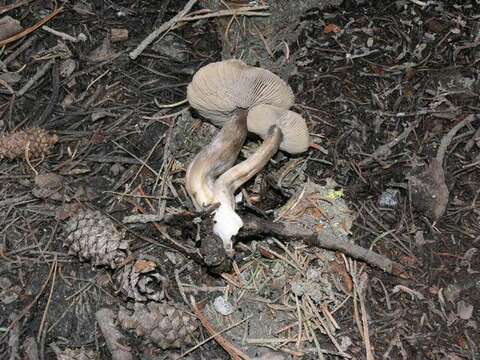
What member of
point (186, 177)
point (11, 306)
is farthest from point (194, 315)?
point (11, 306)

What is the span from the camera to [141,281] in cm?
218

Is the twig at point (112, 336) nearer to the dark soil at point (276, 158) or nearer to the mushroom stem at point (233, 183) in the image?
the dark soil at point (276, 158)

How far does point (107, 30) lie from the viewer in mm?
2777

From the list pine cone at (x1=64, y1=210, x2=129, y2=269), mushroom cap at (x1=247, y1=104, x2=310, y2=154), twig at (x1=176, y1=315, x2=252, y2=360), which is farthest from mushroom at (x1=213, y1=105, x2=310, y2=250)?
pine cone at (x1=64, y1=210, x2=129, y2=269)

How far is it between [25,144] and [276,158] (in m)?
1.18

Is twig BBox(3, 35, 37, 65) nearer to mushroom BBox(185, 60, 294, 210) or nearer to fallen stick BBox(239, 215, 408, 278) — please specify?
mushroom BBox(185, 60, 294, 210)

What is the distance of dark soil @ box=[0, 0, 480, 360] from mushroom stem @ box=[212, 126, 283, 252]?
0.12 metres

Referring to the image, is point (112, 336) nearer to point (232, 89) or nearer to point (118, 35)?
point (232, 89)

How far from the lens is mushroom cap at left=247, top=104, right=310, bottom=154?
239 centimetres

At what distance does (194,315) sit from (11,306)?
2.53 ft

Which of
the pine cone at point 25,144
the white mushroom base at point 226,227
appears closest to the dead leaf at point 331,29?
the white mushroom base at point 226,227

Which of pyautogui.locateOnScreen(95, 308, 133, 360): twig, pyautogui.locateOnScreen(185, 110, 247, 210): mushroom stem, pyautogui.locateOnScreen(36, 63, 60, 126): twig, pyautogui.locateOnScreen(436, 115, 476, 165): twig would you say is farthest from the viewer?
pyautogui.locateOnScreen(36, 63, 60, 126): twig

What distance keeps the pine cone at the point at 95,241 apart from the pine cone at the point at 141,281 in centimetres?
7

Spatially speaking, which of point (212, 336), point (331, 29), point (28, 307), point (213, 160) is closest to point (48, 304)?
point (28, 307)
